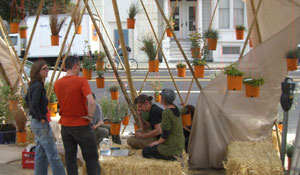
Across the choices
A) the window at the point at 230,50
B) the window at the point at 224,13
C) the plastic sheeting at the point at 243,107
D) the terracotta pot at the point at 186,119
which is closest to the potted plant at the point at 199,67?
the plastic sheeting at the point at 243,107

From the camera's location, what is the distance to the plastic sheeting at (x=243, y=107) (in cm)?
477

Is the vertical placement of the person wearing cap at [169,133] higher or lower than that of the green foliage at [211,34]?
lower

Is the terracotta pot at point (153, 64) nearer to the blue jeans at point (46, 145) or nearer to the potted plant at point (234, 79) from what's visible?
the potted plant at point (234, 79)

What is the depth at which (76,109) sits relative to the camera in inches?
152

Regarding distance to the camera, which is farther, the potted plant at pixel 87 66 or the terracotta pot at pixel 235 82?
the potted plant at pixel 87 66

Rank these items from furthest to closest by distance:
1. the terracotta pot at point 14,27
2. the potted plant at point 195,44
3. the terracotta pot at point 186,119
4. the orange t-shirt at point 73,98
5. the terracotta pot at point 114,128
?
the terracotta pot at point 14,27 → the potted plant at point 195,44 → the terracotta pot at point 114,128 → the terracotta pot at point 186,119 → the orange t-shirt at point 73,98

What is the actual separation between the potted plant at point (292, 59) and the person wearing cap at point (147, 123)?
5.46 ft

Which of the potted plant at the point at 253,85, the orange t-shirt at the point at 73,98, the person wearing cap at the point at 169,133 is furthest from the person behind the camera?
the potted plant at the point at 253,85

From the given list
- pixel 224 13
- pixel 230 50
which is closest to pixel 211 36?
pixel 230 50

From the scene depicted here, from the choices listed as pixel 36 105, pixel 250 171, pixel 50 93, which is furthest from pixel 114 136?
pixel 250 171

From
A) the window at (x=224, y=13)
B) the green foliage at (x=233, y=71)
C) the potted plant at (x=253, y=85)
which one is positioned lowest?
the potted plant at (x=253, y=85)

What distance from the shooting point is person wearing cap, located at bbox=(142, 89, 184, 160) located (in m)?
4.18

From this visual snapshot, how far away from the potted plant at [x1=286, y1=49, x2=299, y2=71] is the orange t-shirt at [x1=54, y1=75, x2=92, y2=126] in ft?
8.07

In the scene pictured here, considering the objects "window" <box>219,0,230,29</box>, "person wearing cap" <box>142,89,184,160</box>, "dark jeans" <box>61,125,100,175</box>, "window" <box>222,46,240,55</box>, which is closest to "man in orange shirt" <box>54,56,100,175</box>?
"dark jeans" <box>61,125,100,175</box>
